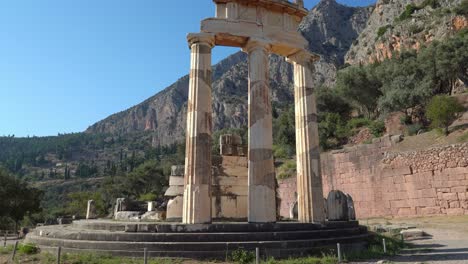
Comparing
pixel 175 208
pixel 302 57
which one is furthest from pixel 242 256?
pixel 302 57

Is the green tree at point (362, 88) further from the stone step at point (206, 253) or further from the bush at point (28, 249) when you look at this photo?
the bush at point (28, 249)

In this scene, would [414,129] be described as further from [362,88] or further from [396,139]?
[362,88]

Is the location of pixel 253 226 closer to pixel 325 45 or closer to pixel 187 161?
pixel 187 161

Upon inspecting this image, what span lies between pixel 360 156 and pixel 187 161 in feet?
81.8

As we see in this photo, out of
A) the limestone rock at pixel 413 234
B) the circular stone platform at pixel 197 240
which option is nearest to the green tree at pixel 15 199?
the circular stone platform at pixel 197 240

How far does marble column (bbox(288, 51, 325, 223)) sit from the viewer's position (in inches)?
575

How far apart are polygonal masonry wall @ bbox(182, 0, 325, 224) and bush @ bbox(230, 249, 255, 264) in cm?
224

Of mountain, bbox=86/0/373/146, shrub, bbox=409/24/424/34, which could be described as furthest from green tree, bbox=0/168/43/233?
mountain, bbox=86/0/373/146

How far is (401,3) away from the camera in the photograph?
102625 mm

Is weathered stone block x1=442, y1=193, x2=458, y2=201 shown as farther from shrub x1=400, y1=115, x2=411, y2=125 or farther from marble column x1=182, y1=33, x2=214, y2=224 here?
marble column x1=182, y1=33, x2=214, y2=224

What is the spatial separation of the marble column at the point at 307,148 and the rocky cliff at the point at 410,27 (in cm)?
5597

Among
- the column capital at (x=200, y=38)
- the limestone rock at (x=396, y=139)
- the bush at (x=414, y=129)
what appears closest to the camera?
the column capital at (x=200, y=38)

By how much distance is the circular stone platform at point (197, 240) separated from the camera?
11109mm

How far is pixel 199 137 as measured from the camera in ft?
44.5
